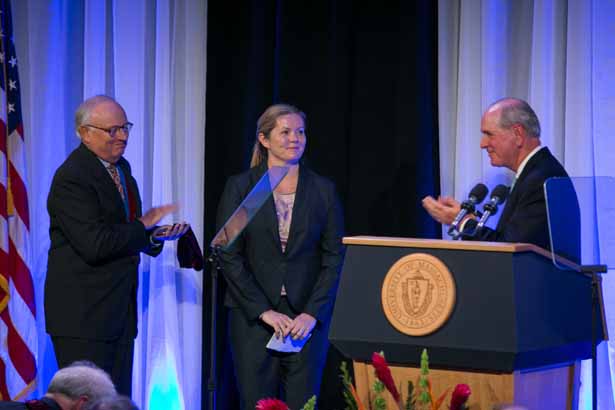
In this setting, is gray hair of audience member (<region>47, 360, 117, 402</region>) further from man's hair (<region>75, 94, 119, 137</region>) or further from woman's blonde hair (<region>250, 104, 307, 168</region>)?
woman's blonde hair (<region>250, 104, 307, 168</region>)

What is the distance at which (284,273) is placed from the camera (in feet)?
16.5

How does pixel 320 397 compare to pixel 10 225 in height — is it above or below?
below

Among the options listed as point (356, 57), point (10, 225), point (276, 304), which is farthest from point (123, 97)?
point (276, 304)

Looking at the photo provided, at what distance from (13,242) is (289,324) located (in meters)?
1.81

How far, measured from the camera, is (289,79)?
587 cm

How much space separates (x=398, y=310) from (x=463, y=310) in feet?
0.76

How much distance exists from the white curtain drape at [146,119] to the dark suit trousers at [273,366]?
1095 mm

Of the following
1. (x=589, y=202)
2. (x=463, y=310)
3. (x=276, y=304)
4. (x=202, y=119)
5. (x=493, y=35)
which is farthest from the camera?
(x=202, y=119)

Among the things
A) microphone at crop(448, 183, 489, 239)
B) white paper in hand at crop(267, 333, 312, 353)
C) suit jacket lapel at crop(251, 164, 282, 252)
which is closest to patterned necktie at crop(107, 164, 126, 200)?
suit jacket lapel at crop(251, 164, 282, 252)

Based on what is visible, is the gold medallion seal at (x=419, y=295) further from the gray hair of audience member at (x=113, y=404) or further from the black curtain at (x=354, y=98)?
the black curtain at (x=354, y=98)

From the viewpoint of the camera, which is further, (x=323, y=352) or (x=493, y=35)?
(x=493, y=35)

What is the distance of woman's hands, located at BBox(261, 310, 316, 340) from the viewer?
4.89 m

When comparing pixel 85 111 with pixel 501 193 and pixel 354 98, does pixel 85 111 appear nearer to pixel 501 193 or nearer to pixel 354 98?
pixel 354 98

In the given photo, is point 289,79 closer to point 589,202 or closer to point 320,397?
point 320,397
